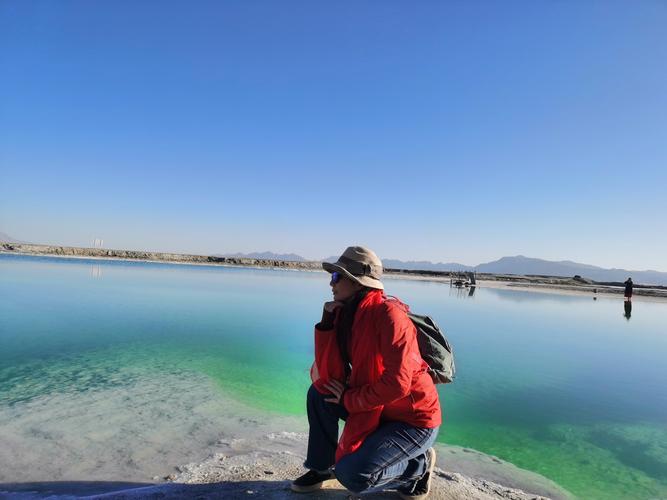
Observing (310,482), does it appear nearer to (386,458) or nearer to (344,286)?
(386,458)

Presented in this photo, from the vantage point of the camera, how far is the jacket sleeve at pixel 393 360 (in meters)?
2.53

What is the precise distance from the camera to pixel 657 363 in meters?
10.2

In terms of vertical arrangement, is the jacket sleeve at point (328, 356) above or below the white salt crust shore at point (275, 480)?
above

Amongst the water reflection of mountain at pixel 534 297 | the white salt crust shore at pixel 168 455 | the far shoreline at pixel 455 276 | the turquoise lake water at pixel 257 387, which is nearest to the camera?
the white salt crust shore at pixel 168 455

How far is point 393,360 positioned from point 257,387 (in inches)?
185

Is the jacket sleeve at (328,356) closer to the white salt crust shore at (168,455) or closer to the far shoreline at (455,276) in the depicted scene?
the white salt crust shore at (168,455)

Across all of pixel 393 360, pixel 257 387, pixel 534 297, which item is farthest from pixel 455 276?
pixel 393 360

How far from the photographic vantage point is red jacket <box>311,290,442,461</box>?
2.54m

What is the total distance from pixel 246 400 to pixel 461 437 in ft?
9.32

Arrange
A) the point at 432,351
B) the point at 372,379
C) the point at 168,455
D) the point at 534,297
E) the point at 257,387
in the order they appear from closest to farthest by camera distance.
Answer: the point at 372,379 → the point at 432,351 → the point at 168,455 → the point at 257,387 → the point at 534,297

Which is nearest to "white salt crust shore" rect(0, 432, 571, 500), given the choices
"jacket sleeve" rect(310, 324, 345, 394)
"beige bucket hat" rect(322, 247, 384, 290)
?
"jacket sleeve" rect(310, 324, 345, 394)

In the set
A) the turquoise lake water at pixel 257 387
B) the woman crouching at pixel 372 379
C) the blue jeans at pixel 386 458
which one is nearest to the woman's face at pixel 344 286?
the woman crouching at pixel 372 379

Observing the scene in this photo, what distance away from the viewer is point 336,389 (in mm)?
2801

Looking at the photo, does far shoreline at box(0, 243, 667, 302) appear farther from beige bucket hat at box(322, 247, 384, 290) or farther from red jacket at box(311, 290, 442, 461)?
beige bucket hat at box(322, 247, 384, 290)
